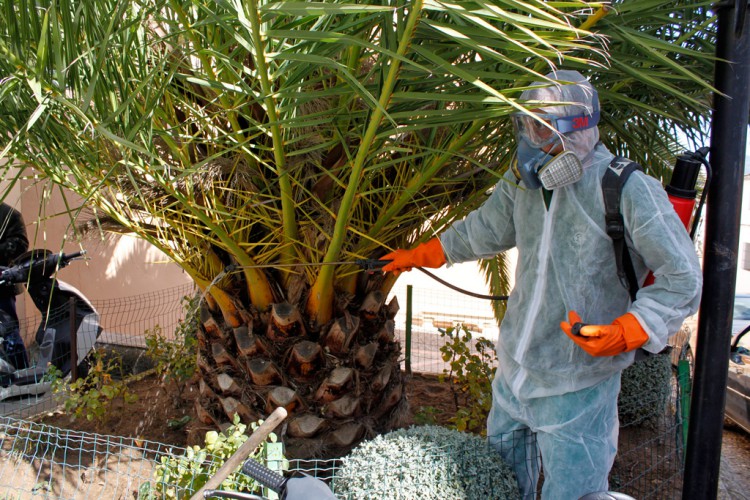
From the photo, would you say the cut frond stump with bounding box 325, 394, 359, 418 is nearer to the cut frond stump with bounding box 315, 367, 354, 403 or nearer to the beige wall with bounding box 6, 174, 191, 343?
the cut frond stump with bounding box 315, 367, 354, 403

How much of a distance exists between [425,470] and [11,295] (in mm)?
3959

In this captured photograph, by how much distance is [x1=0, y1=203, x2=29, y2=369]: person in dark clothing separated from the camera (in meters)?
4.51

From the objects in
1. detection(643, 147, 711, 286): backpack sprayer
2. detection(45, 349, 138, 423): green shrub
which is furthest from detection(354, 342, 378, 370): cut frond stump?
detection(45, 349, 138, 423): green shrub

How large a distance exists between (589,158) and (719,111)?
0.48m

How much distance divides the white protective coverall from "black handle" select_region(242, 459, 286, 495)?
103 centimetres

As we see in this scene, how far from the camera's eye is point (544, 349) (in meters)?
2.02

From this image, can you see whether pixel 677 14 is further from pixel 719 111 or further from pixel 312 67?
pixel 312 67

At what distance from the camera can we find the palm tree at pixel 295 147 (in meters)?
1.70

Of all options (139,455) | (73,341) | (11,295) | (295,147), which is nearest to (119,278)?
(11,295)

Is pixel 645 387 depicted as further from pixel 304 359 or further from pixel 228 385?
pixel 228 385

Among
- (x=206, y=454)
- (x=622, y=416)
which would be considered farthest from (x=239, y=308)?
(x=622, y=416)

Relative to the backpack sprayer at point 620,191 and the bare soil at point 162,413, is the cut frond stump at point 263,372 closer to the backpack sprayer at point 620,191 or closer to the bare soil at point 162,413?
the bare soil at point 162,413

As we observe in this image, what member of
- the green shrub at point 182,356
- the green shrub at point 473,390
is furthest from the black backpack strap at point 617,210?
the green shrub at point 182,356

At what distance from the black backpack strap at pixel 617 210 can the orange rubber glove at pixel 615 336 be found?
0.70 ft
